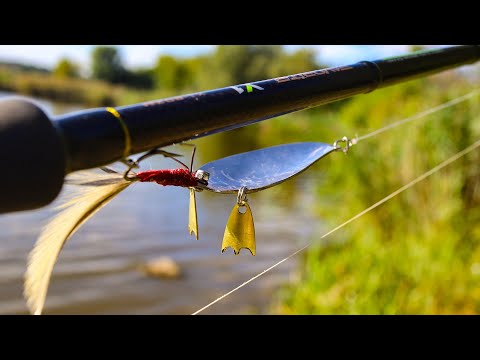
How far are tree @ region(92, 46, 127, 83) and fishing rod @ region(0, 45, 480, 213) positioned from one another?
18.8m

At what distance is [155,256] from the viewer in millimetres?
7555

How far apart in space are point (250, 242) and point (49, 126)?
1.89 ft

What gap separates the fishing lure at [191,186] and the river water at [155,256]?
14.9 feet

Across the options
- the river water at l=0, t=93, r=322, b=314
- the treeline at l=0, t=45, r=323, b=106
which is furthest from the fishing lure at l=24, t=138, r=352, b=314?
the treeline at l=0, t=45, r=323, b=106

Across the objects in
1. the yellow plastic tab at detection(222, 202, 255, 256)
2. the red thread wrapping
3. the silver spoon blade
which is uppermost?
the silver spoon blade

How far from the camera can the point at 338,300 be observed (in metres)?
4.44

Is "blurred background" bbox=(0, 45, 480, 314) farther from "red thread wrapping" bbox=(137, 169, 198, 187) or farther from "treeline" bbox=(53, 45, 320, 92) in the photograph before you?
"treeline" bbox=(53, 45, 320, 92)

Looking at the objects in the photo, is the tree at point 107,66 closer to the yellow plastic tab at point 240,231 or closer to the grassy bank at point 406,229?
the grassy bank at point 406,229

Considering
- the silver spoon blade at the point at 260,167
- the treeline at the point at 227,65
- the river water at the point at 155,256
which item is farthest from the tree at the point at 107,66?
the silver spoon blade at the point at 260,167

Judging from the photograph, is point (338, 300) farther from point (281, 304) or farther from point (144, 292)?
point (144, 292)

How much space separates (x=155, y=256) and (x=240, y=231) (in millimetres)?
6593

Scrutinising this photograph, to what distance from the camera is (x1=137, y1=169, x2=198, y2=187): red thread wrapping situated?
102cm

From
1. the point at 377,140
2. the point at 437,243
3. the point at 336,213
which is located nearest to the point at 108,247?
the point at 336,213

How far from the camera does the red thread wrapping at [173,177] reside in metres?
1.02
